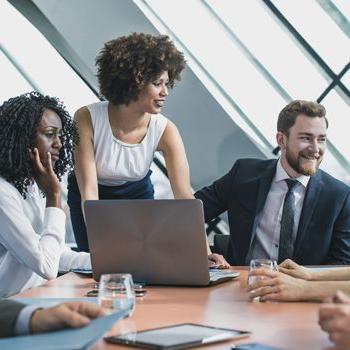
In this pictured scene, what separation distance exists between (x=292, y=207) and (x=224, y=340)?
186cm

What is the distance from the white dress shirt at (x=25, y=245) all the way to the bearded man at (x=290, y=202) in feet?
3.14

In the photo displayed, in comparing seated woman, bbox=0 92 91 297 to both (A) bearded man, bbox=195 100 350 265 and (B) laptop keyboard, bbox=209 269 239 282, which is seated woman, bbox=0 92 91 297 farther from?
(A) bearded man, bbox=195 100 350 265

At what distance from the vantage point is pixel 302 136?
364cm

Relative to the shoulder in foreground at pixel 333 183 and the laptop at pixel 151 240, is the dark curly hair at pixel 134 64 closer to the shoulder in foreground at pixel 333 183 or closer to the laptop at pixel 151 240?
the shoulder in foreground at pixel 333 183

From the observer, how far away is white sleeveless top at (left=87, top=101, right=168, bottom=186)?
370 cm

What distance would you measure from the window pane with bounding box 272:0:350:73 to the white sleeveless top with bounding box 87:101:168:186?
2442 mm

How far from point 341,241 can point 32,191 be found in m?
1.31

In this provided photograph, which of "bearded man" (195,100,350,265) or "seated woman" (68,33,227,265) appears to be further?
"seated woman" (68,33,227,265)

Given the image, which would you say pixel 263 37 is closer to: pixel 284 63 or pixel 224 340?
pixel 284 63

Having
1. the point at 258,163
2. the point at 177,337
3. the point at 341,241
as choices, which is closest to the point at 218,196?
the point at 258,163

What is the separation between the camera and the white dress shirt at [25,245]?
8.43 ft

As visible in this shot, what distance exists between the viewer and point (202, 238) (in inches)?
91.3

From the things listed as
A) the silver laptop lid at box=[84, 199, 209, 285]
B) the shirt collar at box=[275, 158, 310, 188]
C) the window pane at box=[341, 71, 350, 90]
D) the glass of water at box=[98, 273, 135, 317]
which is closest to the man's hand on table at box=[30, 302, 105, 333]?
the glass of water at box=[98, 273, 135, 317]

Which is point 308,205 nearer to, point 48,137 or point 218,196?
point 218,196
